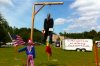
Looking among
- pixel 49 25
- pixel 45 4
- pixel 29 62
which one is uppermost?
pixel 45 4

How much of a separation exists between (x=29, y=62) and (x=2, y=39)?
321ft

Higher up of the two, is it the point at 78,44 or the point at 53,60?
the point at 78,44

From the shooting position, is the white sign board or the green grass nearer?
the green grass

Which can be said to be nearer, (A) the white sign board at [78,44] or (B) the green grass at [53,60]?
(B) the green grass at [53,60]

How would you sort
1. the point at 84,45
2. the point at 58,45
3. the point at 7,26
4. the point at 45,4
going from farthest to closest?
the point at 58,45 → the point at 7,26 → the point at 84,45 → the point at 45,4

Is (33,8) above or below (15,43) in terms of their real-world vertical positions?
above

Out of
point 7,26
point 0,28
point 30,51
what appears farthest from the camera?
point 7,26

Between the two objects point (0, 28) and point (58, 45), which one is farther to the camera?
point (58, 45)

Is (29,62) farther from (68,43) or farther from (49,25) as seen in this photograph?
(68,43)

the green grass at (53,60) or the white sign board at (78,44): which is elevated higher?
the white sign board at (78,44)

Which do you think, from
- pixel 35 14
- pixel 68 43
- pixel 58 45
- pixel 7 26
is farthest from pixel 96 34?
pixel 35 14

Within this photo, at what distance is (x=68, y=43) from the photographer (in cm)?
8431

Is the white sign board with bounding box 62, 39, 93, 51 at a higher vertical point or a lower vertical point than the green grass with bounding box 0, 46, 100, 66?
higher

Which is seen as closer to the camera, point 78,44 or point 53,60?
point 53,60
